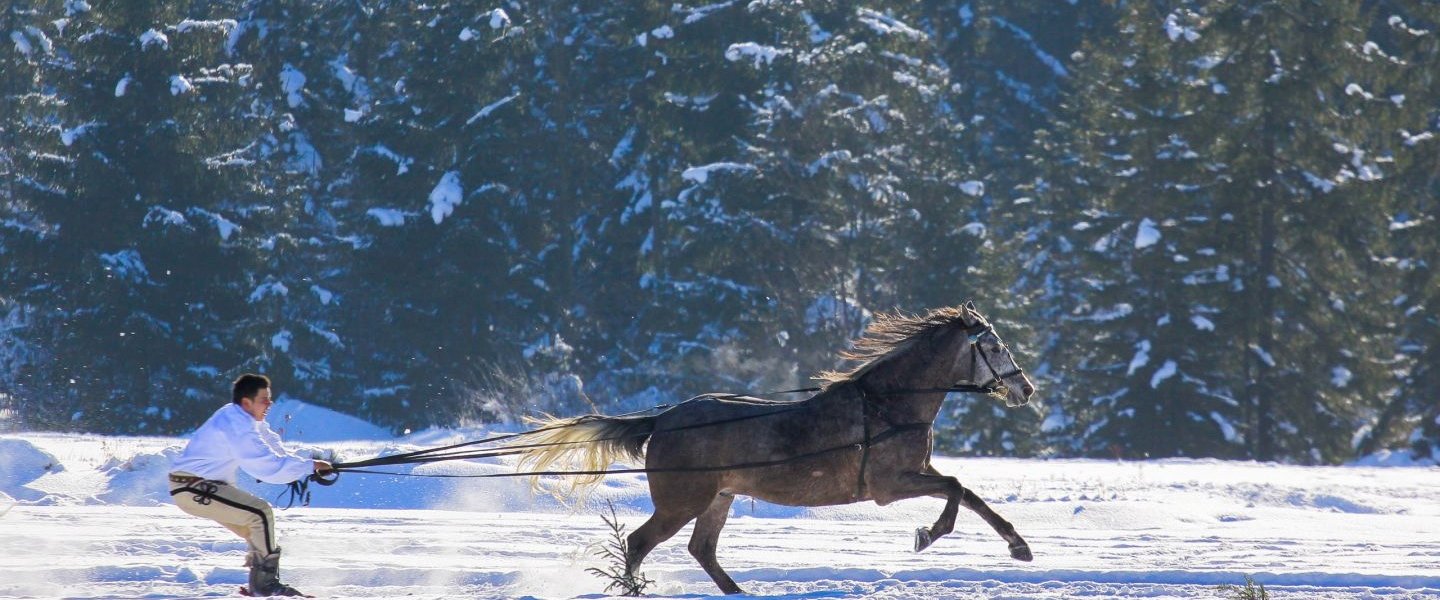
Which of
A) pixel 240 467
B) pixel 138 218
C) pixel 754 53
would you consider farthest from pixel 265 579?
pixel 754 53

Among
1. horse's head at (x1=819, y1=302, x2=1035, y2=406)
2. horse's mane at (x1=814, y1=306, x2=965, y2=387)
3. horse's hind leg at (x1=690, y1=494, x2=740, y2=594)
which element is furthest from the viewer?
horse's mane at (x1=814, y1=306, x2=965, y2=387)

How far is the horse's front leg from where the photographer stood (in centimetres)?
1087

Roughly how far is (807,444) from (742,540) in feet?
9.70

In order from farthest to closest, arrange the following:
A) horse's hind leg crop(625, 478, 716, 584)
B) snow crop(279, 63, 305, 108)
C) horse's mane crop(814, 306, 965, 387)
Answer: snow crop(279, 63, 305, 108) → horse's mane crop(814, 306, 965, 387) → horse's hind leg crop(625, 478, 716, 584)

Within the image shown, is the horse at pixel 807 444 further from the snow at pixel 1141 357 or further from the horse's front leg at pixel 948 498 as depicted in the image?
the snow at pixel 1141 357

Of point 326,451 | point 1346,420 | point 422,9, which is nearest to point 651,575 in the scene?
point 326,451

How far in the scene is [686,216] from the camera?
3606cm

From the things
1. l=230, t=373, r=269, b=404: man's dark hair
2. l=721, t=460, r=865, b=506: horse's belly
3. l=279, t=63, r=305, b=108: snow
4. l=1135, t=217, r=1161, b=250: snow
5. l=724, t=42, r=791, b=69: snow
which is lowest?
l=721, t=460, r=865, b=506: horse's belly

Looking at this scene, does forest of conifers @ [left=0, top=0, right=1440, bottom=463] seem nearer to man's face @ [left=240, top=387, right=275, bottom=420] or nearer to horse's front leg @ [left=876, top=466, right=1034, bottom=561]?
horse's front leg @ [left=876, top=466, right=1034, bottom=561]

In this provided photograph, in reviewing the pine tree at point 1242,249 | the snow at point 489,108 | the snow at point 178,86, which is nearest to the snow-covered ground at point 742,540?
the pine tree at point 1242,249

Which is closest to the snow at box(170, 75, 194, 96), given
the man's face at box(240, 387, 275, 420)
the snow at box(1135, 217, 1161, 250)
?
the snow at box(1135, 217, 1161, 250)

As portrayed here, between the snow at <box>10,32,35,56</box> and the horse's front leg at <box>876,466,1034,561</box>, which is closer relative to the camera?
the horse's front leg at <box>876,466,1034,561</box>

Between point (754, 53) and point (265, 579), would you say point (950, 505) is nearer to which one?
point (265, 579)

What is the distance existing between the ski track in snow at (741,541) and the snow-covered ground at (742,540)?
0.03 metres
